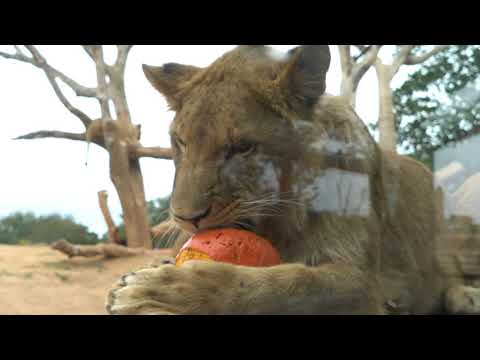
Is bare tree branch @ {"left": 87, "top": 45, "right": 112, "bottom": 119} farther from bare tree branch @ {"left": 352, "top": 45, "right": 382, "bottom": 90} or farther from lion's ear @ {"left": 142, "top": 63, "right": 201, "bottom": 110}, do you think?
bare tree branch @ {"left": 352, "top": 45, "right": 382, "bottom": 90}

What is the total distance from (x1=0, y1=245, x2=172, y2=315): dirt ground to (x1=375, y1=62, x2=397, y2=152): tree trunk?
1.07 metres

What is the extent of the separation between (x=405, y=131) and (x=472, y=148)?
0.98 feet

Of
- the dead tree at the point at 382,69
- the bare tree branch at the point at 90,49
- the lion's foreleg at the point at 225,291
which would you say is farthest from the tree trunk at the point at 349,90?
the bare tree branch at the point at 90,49

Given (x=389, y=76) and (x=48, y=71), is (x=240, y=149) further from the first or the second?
(x=48, y=71)

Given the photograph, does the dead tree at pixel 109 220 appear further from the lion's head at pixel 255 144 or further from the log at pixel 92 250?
the lion's head at pixel 255 144

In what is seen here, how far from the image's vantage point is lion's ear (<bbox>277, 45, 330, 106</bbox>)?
2.33m

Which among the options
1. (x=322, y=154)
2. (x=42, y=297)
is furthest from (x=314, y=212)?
(x=42, y=297)

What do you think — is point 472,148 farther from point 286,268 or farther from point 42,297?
point 42,297

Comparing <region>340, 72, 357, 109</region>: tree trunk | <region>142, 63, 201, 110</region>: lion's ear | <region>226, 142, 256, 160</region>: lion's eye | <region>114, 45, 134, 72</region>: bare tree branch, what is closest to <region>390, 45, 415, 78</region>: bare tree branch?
<region>340, 72, 357, 109</region>: tree trunk

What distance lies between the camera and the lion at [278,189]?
2172mm

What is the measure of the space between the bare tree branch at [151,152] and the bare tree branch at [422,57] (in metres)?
0.99

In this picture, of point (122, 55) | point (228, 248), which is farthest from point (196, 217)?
point (122, 55)

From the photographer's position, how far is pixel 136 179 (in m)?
2.53

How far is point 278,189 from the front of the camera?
7.63 ft
